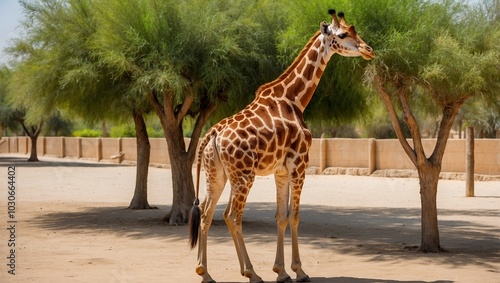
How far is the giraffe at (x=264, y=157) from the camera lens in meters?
11.3

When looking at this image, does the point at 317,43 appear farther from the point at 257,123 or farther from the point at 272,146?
the point at 272,146

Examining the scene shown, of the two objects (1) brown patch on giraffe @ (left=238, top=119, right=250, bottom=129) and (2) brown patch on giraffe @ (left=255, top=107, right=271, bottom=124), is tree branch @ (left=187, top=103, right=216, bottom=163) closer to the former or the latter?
(2) brown patch on giraffe @ (left=255, top=107, right=271, bottom=124)

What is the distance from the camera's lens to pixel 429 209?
47.9 ft

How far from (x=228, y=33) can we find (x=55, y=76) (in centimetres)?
450

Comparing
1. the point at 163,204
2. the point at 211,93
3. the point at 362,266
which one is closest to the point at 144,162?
the point at 163,204

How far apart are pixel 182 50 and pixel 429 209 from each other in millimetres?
6535

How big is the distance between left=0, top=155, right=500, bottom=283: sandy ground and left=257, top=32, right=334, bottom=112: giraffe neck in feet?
8.97

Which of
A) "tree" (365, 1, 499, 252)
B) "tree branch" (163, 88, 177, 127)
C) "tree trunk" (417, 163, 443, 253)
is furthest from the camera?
"tree branch" (163, 88, 177, 127)

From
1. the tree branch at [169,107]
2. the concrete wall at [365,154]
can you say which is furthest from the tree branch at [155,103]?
the concrete wall at [365,154]

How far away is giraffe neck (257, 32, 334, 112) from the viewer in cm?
1248

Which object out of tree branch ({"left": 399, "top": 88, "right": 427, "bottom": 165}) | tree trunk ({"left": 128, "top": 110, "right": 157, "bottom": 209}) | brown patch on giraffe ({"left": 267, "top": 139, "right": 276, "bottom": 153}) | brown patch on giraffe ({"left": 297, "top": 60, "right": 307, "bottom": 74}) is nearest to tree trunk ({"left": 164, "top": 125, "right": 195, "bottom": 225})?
tree trunk ({"left": 128, "top": 110, "right": 157, "bottom": 209})

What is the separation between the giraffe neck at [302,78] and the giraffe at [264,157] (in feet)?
0.05

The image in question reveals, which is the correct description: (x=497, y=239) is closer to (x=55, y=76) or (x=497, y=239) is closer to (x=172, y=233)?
(x=172, y=233)

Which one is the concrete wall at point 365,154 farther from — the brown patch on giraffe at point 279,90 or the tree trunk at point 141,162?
the brown patch on giraffe at point 279,90
